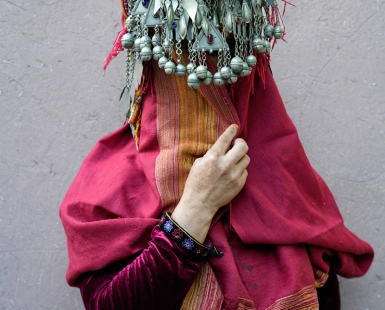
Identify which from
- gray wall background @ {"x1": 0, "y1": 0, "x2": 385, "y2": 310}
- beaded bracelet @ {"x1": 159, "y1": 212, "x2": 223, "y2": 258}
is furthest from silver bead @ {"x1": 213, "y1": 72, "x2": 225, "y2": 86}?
gray wall background @ {"x1": 0, "y1": 0, "x2": 385, "y2": 310}

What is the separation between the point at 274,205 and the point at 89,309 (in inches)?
21.1

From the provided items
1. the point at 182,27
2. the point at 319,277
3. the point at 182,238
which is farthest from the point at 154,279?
the point at 182,27

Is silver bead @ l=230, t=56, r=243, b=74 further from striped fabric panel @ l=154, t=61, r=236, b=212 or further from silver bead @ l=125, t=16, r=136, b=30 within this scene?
silver bead @ l=125, t=16, r=136, b=30

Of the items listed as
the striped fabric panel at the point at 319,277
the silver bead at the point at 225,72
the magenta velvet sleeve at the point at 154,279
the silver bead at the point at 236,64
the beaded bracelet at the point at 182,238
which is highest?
the silver bead at the point at 236,64

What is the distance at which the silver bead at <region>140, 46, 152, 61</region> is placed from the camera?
4.02 ft

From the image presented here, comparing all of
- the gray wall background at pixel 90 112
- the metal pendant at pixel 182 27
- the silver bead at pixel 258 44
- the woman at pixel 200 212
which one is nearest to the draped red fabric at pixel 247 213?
the woman at pixel 200 212

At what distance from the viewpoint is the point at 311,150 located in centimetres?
189

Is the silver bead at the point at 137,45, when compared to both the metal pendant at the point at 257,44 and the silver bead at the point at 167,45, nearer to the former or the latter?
the silver bead at the point at 167,45

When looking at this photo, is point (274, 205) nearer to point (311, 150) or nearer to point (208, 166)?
point (208, 166)

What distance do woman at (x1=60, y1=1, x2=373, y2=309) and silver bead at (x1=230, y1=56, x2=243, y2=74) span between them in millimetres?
85

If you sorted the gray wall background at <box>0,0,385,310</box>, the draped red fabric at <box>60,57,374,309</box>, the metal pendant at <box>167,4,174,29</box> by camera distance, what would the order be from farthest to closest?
the gray wall background at <box>0,0,385,310</box>, the draped red fabric at <box>60,57,374,309</box>, the metal pendant at <box>167,4,174,29</box>

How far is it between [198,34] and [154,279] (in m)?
0.57

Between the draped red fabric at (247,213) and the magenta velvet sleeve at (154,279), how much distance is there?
53 mm

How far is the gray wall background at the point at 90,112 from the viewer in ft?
5.90
